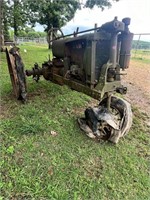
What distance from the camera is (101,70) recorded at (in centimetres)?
242

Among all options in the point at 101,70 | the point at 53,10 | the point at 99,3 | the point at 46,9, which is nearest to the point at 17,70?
the point at 101,70

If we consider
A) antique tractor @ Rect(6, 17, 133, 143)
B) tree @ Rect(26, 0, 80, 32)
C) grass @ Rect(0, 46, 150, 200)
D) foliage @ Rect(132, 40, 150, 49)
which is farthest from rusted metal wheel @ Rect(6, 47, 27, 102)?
foliage @ Rect(132, 40, 150, 49)

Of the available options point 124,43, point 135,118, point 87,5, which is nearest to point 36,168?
point 124,43

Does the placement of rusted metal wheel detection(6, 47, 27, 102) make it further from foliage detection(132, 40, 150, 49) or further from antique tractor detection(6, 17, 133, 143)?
foliage detection(132, 40, 150, 49)

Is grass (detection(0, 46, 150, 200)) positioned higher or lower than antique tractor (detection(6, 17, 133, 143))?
lower

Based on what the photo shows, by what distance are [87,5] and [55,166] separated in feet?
29.3

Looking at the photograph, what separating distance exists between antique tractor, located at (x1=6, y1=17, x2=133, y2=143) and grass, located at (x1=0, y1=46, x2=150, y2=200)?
0.78 ft

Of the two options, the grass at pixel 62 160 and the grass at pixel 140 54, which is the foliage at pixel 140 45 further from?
the grass at pixel 62 160

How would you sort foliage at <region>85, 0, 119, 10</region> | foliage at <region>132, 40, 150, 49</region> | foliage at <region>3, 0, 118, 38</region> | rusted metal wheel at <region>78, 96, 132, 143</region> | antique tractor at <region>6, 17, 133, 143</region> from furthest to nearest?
foliage at <region>132, 40, 150, 49</region> → foliage at <region>3, 0, 118, 38</region> → foliage at <region>85, 0, 119, 10</region> → rusted metal wheel at <region>78, 96, 132, 143</region> → antique tractor at <region>6, 17, 133, 143</region>

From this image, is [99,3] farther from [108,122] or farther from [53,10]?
[108,122]

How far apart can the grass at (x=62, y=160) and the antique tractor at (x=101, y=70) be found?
0.78ft

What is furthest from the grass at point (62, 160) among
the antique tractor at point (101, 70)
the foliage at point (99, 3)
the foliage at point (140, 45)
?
the foliage at point (140, 45)

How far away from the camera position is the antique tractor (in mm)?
2350

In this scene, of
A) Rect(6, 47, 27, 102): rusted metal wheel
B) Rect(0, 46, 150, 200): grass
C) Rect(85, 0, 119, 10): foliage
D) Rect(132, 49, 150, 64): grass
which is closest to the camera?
Rect(0, 46, 150, 200): grass
